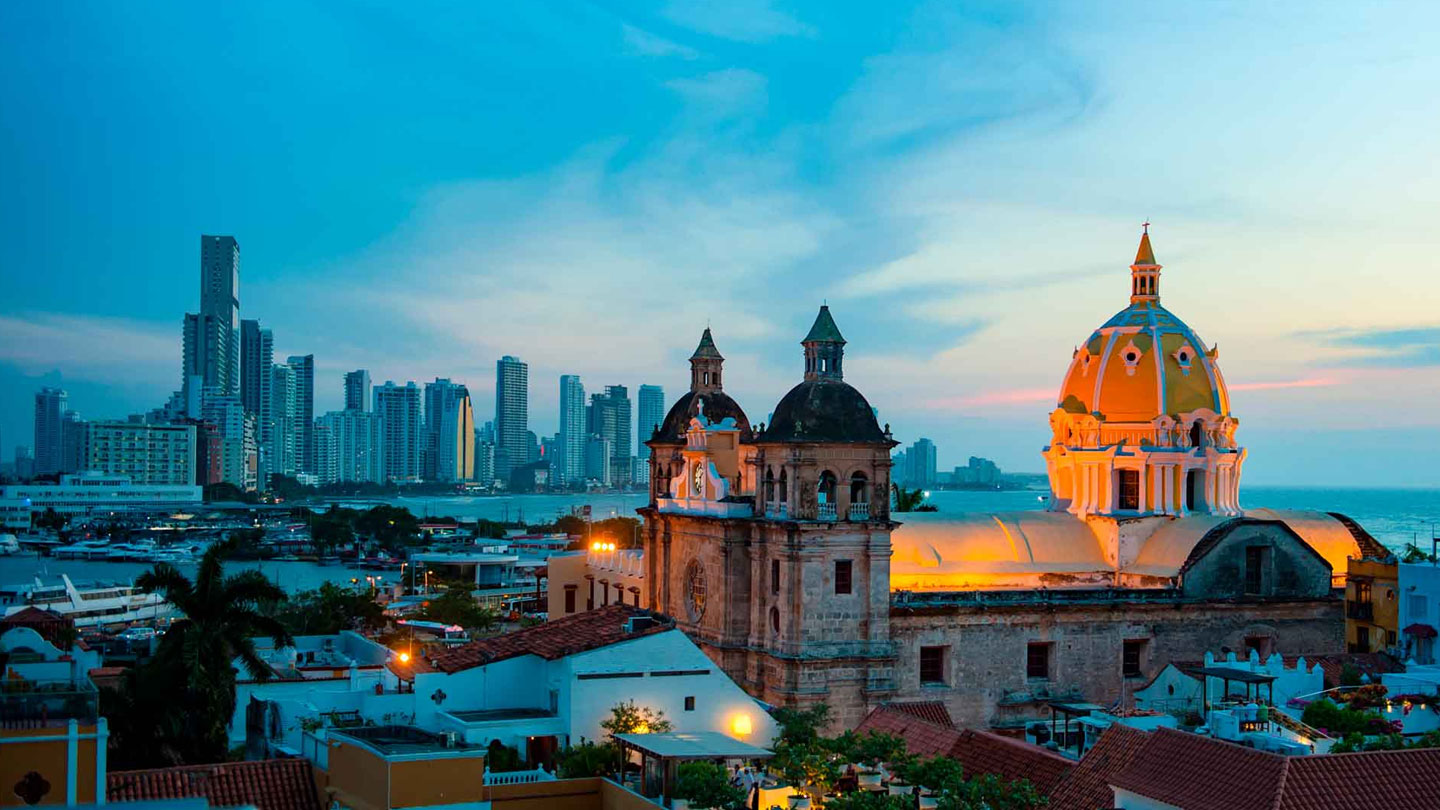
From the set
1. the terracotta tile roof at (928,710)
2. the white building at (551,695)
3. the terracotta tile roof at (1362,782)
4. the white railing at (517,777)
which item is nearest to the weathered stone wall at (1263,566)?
the terracotta tile roof at (928,710)

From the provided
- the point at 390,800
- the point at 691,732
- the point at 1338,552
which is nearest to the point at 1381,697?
the point at 691,732

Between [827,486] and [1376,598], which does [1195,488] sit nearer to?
[1376,598]

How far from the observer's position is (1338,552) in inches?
2191

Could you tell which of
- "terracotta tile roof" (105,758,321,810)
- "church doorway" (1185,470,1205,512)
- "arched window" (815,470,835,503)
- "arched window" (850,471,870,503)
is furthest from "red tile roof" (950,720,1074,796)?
"church doorway" (1185,470,1205,512)

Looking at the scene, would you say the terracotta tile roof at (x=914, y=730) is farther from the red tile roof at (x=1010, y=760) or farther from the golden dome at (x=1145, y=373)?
the golden dome at (x=1145, y=373)

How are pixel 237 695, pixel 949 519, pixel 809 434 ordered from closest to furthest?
pixel 237 695, pixel 809 434, pixel 949 519

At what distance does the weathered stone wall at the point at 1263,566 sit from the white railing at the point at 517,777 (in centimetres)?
2669

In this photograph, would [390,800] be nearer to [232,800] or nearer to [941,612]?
[232,800]

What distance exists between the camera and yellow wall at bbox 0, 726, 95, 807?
1006 inches

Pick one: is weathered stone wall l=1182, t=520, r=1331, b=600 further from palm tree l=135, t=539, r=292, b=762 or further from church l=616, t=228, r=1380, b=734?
palm tree l=135, t=539, r=292, b=762

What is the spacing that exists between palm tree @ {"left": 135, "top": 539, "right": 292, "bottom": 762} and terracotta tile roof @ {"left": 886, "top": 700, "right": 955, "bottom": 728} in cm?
1701

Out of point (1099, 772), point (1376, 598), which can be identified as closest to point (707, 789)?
point (1099, 772)

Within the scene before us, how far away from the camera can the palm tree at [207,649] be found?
1421 inches

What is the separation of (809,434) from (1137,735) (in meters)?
16.6
